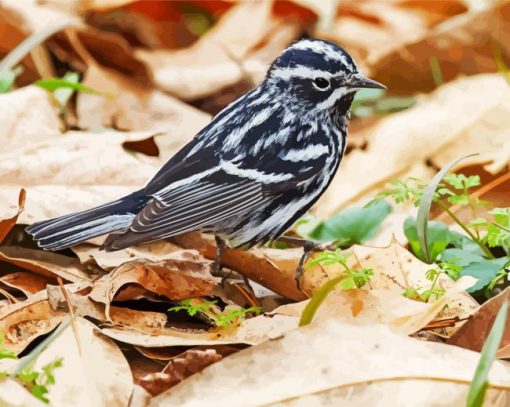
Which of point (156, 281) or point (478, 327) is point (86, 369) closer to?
point (156, 281)

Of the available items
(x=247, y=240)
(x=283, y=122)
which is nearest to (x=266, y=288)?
(x=247, y=240)

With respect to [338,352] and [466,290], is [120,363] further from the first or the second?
[466,290]

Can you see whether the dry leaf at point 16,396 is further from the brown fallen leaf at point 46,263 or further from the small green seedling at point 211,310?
the brown fallen leaf at point 46,263

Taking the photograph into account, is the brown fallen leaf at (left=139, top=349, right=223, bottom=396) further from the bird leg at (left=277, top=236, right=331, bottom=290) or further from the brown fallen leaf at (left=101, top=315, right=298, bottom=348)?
the bird leg at (left=277, top=236, right=331, bottom=290)

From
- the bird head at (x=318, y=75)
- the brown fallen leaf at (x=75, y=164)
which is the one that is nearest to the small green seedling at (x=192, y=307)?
the brown fallen leaf at (x=75, y=164)

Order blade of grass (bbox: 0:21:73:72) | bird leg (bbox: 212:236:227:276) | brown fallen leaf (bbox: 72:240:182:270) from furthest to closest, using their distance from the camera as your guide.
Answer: blade of grass (bbox: 0:21:73:72), bird leg (bbox: 212:236:227:276), brown fallen leaf (bbox: 72:240:182:270)

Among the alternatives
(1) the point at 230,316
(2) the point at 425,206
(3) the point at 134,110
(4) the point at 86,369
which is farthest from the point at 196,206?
(3) the point at 134,110

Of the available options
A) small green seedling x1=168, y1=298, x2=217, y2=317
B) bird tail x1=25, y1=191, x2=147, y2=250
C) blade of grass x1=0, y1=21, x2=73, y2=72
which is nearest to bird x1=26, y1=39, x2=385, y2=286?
bird tail x1=25, y1=191, x2=147, y2=250
